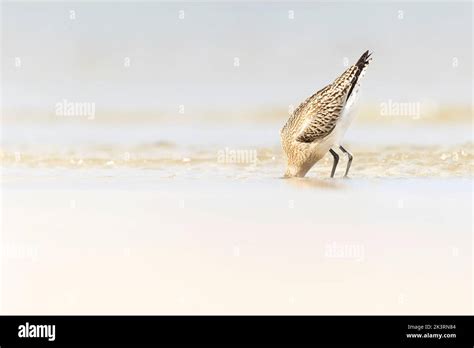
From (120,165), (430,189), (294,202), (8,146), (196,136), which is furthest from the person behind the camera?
(196,136)

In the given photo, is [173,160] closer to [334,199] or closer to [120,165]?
[120,165]

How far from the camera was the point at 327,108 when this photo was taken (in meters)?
12.2

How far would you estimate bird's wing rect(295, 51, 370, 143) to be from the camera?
1220cm

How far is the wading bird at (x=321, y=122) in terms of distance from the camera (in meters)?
12.2

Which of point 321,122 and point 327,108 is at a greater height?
point 327,108

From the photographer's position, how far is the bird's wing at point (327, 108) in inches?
480

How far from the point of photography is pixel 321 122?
12203 mm

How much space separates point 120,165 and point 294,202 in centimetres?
372

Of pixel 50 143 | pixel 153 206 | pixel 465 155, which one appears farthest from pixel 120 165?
Result: pixel 465 155

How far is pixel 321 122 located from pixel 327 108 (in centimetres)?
19

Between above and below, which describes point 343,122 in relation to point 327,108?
below

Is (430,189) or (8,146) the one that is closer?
(430,189)

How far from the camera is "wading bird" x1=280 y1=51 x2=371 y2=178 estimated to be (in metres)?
12.2

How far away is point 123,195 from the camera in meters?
11.4
